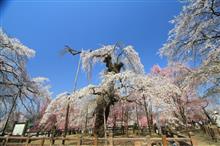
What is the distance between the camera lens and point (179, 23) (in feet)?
27.1

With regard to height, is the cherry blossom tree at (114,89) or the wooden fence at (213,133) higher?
the cherry blossom tree at (114,89)

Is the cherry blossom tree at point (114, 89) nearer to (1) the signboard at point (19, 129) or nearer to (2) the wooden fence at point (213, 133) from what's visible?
(1) the signboard at point (19, 129)

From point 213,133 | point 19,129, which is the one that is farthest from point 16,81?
point 213,133

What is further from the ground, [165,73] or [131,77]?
[165,73]

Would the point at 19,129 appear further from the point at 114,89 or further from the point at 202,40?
the point at 202,40

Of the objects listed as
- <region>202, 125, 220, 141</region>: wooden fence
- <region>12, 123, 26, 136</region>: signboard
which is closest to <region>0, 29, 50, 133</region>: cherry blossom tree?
<region>12, 123, 26, 136</region>: signboard

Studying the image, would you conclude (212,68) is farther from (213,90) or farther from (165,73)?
(165,73)

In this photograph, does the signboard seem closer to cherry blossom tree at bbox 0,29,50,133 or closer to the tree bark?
cherry blossom tree at bbox 0,29,50,133

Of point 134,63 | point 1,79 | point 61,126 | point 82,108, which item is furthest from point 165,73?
point 61,126

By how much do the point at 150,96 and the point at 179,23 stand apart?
252 inches

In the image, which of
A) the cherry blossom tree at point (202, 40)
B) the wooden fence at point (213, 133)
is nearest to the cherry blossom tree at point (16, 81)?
the cherry blossom tree at point (202, 40)

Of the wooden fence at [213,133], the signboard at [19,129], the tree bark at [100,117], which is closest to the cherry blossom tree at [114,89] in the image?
the tree bark at [100,117]

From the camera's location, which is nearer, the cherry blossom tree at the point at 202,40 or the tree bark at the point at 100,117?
the cherry blossom tree at the point at 202,40

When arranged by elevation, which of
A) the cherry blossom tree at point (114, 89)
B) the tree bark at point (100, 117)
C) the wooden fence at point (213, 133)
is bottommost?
the wooden fence at point (213, 133)
